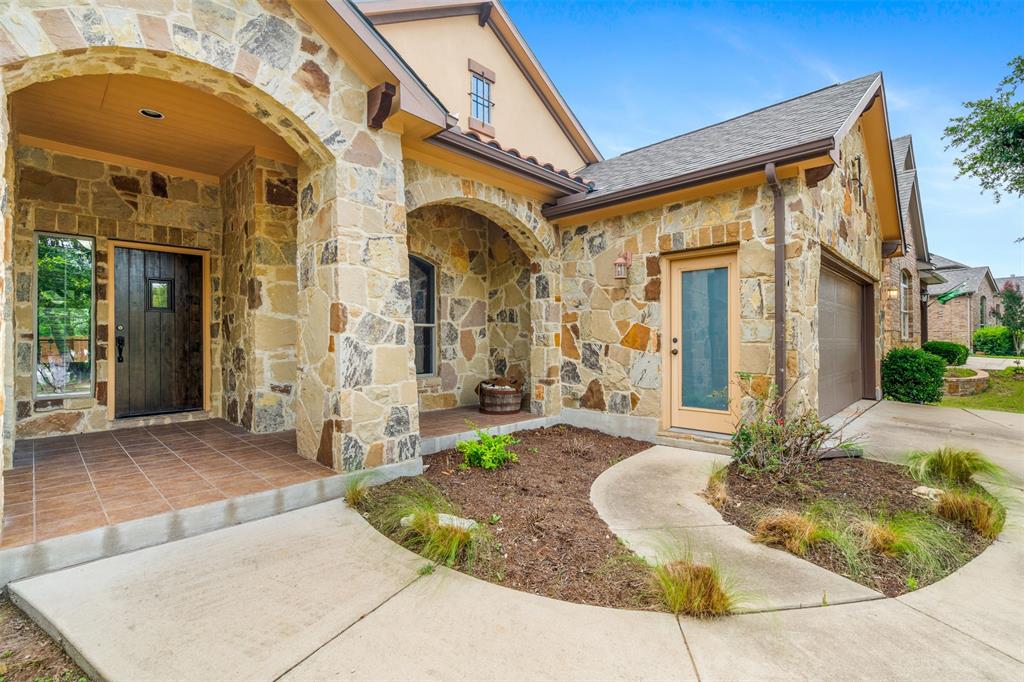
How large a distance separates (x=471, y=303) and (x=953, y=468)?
5.74 metres

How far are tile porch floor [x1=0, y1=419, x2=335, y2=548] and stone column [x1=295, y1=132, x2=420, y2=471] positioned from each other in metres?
0.41

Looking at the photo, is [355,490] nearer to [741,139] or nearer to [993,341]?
[741,139]

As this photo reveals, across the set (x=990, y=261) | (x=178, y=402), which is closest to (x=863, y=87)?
(x=178, y=402)

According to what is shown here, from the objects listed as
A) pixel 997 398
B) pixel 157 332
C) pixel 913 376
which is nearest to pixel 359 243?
pixel 157 332

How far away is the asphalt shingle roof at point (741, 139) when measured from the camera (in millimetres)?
4531

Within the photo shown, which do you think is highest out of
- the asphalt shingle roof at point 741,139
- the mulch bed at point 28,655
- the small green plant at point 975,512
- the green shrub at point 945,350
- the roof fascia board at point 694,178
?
the asphalt shingle roof at point 741,139

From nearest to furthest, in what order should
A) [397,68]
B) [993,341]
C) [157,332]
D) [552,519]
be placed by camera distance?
[552,519] → [397,68] → [157,332] → [993,341]

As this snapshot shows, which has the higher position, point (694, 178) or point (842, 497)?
point (694, 178)

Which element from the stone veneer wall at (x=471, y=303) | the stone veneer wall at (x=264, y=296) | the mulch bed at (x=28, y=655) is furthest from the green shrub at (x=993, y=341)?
the mulch bed at (x=28, y=655)

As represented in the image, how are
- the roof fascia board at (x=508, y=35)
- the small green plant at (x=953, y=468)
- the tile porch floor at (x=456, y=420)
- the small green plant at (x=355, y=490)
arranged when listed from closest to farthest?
1. the small green plant at (x=355, y=490)
2. the small green plant at (x=953, y=468)
3. the tile porch floor at (x=456, y=420)
4. the roof fascia board at (x=508, y=35)

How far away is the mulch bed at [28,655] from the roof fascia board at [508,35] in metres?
7.79

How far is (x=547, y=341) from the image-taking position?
6.15 metres

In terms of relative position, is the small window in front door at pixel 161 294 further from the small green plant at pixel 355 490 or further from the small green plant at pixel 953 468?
the small green plant at pixel 953 468

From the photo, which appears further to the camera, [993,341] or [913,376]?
[993,341]
